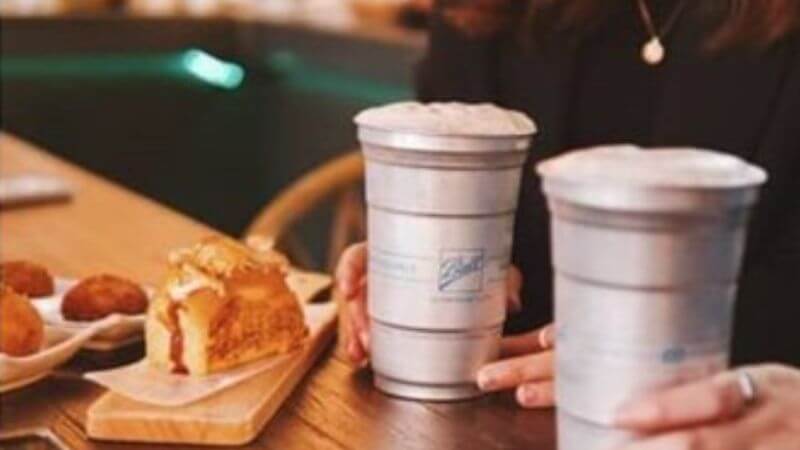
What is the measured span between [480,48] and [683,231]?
0.96 metres

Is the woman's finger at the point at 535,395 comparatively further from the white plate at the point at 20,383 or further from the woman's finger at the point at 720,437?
the white plate at the point at 20,383

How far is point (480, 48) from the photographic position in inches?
64.0

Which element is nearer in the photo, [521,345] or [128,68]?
[521,345]

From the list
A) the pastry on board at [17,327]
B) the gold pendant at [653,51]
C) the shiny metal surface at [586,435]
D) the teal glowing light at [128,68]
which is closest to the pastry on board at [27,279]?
the pastry on board at [17,327]

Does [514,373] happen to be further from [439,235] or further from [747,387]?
[747,387]

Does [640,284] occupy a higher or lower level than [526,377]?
higher

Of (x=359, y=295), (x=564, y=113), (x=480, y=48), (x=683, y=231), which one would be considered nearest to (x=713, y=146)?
(x=564, y=113)

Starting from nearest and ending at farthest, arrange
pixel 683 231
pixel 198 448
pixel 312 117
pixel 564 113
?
1. pixel 683 231
2. pixel 198 448
3. pixel 564 113
4. pixel 312 117

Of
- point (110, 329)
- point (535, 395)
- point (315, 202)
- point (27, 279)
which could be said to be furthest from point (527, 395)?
point (315, 202)

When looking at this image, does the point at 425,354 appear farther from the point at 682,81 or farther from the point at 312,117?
the point at 312,117

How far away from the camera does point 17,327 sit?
1040 millimetres

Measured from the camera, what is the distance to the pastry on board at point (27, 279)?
121 centimetres

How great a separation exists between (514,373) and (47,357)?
1.16 ft

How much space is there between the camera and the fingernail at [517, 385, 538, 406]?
100cm
